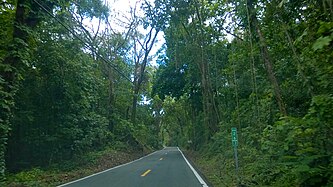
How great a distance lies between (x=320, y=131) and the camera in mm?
6188

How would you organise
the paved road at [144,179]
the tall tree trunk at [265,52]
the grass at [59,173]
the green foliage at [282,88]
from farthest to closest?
1. the grass at [59,173]
2. the paved road at [144,179]
3. the tall tree trunk at [265,52]
4. the green foliage at [282,88]

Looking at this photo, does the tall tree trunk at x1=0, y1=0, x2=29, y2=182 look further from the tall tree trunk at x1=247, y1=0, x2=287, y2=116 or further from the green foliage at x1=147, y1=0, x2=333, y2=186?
the tall tree trunk at x1=247, y1=0, x2=287, y2=116

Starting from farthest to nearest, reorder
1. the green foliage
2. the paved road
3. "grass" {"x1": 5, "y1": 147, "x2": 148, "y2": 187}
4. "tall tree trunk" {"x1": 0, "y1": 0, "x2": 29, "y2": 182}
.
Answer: "grass" {"x1": 5, "y1": 147, "x2": 148, "y2": 187} → "tall tree trunk" {"x1": 0, "y1": 0, "x2": 29, "y2": 182} → the paved road → the green foliage

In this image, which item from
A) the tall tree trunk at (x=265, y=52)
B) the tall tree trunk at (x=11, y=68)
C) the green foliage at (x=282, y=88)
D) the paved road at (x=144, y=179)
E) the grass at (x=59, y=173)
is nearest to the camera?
the green foliage at (x=282, y=88)

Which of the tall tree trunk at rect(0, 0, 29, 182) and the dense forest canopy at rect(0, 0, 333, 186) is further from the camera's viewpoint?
the tall tree trunk at rect(0, 0, 29, 182)

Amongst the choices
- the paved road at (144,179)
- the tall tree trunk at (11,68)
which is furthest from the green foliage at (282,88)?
the tall tree trunk at (11,68)

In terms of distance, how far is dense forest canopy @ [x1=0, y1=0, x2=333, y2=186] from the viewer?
6.68 metres

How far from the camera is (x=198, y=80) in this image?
30.1 m

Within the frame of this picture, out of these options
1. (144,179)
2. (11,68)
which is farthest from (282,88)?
(11,68)

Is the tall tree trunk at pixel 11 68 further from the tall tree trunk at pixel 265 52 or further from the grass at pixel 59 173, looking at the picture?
the tall tree trunk at pixel 265 52

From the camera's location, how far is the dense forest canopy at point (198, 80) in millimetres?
6680

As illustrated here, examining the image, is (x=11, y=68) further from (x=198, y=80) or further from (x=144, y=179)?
(x=198, y=80)

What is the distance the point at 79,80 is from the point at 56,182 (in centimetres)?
799

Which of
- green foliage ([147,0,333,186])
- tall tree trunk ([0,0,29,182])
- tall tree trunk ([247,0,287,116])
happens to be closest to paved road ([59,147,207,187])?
green foliage ([147,0,333,186])
